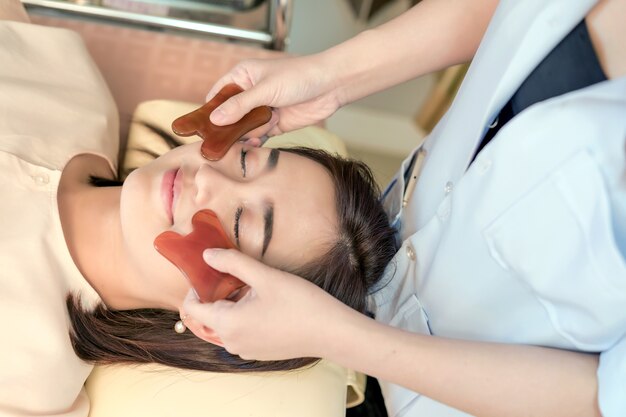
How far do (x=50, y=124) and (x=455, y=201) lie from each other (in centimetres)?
91

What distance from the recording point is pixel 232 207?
3.38 ft

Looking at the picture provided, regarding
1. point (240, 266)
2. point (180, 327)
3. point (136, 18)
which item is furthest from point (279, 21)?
point (240, 266)

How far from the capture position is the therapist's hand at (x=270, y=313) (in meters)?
0.78

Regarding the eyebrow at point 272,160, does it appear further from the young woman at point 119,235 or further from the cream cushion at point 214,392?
the cream cushion at point 214,392

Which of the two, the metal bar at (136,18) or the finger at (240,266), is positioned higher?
the metal bar at (136,18)

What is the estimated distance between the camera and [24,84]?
4.20 ft

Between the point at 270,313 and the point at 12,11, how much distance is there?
110 cm

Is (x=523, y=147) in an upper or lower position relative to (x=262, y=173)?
upper

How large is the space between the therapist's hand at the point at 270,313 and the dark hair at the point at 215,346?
29cm

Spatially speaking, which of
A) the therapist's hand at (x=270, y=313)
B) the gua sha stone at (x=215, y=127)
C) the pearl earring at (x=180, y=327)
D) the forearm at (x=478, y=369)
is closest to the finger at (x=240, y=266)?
the therapist's hand at (x=270, y=313)

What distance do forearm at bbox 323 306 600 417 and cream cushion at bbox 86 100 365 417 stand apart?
396 mm

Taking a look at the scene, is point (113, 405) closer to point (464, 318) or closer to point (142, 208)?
point (142, 208)

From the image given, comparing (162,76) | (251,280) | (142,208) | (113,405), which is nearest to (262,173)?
(142,208)

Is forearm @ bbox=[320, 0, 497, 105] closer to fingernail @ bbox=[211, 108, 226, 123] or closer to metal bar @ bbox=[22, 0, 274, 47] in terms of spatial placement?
fingernail @ bbox=[211, 108, 226, 123]
